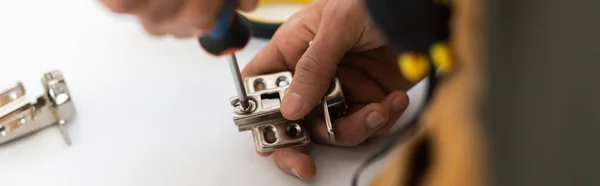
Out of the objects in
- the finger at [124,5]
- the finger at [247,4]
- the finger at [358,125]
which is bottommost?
the finger at [358,125]

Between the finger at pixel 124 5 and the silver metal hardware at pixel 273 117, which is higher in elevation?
the finger at pixel 124 5

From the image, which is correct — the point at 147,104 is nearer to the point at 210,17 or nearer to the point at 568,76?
the point at 210,17

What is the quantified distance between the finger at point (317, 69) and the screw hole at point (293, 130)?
0.02 metres

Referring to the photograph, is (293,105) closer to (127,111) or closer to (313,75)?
(313,75)

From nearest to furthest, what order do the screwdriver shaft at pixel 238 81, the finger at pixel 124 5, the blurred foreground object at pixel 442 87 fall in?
the blurred foreground object at pixel 442 87 → the finger at pixel 124 5 → the screwdriver shaft at pixel 238 81

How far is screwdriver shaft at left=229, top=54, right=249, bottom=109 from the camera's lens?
392 millimetres

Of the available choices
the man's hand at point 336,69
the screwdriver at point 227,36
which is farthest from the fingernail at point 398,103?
the screwdriver at point 227,36

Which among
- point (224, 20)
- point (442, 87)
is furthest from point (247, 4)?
point (442, 87)

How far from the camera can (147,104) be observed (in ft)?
1.59

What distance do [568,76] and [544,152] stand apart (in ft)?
0.05

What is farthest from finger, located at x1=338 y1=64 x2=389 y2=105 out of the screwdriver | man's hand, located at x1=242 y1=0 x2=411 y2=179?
the screwdriver

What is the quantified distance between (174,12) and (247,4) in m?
0.03

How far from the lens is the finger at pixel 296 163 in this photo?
0.43 m

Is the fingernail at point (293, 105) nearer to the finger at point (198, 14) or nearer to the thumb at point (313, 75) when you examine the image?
the thumb at point (313, 75)
